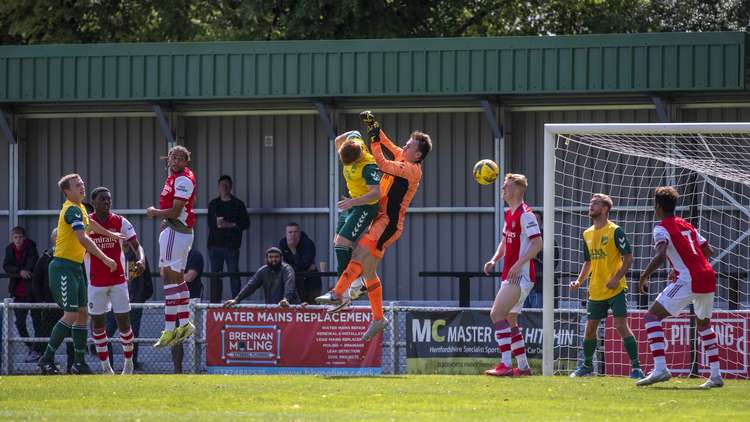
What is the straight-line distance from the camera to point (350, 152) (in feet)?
44.9

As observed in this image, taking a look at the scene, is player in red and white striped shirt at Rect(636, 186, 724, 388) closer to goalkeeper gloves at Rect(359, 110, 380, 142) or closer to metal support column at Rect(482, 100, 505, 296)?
goalkeeper gloves at Rect(359, 110, 380, 142)

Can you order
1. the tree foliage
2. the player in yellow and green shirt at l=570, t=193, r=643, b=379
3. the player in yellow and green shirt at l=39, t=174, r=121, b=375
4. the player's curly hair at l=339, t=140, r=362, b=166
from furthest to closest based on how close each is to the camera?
the tree foliage < the player in yellow and green shirt at l=39, t=174, r=121, b=375 < the player in yellow and green shirt at l=570, t=193, r=643, b=379 < the player's curly hair at l=339, t=140, r=362, b=166

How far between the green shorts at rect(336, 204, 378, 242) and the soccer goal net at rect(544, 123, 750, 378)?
2005 millimetres

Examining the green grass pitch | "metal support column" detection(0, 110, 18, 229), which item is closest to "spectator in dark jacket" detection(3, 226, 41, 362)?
"metal support column" detection(0, 110, 18, 229)

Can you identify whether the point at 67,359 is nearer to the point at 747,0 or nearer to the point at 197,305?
the point at 197,305

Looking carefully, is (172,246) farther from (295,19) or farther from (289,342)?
(295,19)

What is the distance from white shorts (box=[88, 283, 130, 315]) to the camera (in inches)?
604

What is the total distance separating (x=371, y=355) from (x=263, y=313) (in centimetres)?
152

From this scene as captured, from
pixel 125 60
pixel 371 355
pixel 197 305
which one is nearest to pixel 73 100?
pixel 125 60

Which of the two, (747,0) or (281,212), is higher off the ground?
(747,0)

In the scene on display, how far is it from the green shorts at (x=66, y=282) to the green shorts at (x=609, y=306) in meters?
5.47

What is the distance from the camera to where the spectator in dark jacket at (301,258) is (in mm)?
20078

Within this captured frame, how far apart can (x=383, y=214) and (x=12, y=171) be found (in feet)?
35.3

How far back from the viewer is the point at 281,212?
22.8 meters
